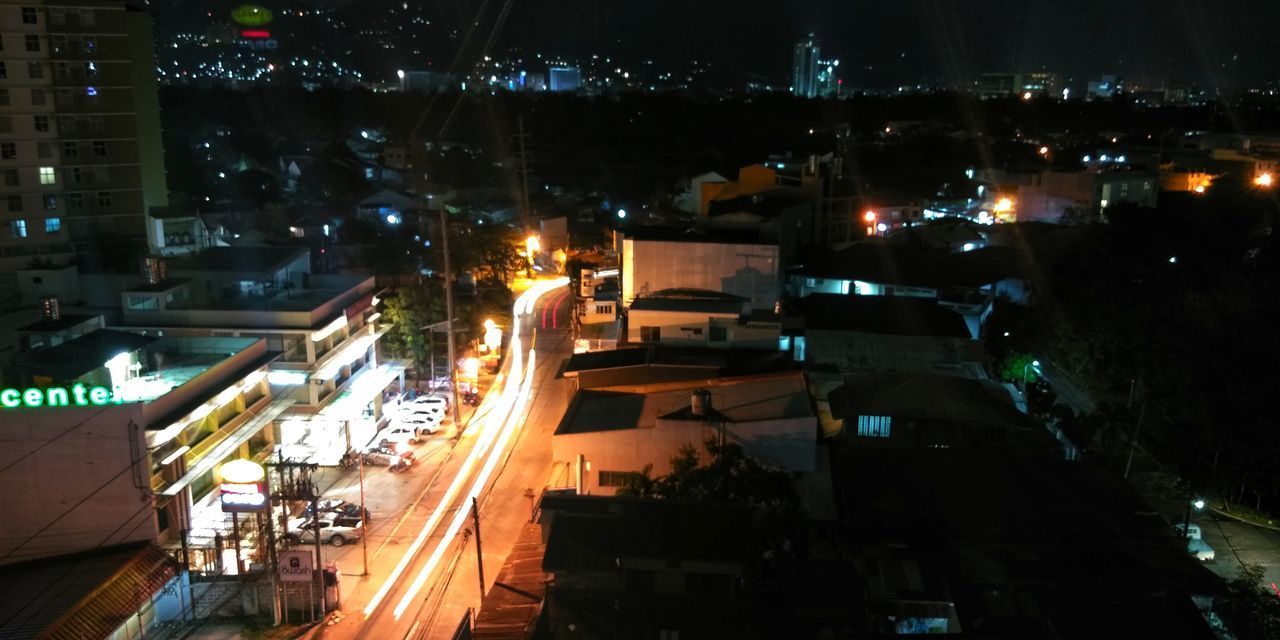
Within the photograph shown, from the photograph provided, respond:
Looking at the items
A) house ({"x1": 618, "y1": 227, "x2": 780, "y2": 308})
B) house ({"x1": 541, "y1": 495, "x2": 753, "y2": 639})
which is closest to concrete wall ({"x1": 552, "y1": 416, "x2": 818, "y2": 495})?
house ({"x1": 541, "y1": 495, "x2": 753, "y2": 639})

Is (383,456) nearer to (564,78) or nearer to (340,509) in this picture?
(340,509)

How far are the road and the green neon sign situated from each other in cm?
267

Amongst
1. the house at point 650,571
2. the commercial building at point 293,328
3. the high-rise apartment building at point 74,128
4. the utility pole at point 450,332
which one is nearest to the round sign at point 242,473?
the commercial building at point 293,328

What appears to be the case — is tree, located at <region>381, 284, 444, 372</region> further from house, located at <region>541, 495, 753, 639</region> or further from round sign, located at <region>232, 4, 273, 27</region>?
round sign, located at <region>232, 4, 273, 27</region>

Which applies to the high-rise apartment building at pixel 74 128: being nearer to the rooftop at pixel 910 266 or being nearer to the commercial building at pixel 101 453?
the commercial building at pixel 101 453

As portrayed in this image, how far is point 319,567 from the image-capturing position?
7434 millimetres

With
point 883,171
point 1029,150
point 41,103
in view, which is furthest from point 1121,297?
point 1029,150

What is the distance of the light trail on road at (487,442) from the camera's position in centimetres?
813

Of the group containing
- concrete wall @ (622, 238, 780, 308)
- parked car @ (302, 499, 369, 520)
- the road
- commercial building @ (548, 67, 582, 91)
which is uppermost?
commercial building @ (548, 67, 582, 91)

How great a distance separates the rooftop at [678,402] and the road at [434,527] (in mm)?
1302

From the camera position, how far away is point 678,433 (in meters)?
8.52

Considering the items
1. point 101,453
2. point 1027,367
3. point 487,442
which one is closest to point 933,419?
point 1027,367

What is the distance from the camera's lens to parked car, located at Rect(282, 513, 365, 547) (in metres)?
8.88

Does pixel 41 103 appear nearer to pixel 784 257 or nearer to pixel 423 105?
pixel 784 257
